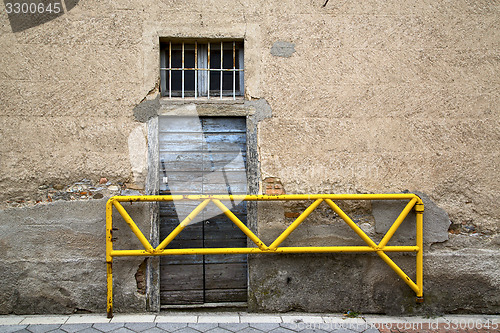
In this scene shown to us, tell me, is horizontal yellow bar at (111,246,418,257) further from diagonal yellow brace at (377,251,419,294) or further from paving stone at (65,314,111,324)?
paving stone at (65,314,111,324)

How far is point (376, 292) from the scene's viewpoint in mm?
3543

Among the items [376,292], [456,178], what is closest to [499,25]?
[456,178]

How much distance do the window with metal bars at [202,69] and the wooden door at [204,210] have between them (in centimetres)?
33

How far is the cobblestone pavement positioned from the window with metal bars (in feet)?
7.22

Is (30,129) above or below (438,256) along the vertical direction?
above

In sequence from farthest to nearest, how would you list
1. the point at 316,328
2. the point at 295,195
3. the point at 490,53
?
the point at 490,53
the point at 295,195
the point at 316,328

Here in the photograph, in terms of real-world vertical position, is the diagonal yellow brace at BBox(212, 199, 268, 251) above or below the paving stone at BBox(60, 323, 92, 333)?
above

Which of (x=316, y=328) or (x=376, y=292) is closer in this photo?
(x=316, y=328)

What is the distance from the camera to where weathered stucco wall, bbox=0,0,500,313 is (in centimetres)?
347

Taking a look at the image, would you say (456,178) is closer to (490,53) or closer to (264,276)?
(490,53)

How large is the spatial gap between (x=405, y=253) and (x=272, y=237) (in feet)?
4.35

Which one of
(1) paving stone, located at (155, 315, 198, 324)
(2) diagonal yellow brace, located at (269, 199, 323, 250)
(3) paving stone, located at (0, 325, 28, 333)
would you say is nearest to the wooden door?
(1) paving stone, located at (155, 315, 198, 324)

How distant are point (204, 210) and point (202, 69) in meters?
1.47

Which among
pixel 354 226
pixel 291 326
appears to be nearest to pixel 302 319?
pixel 291 326
